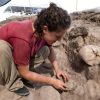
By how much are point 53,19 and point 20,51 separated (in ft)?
1.02

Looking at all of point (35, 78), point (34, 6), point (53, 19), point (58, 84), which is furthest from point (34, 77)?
point (34, 6)

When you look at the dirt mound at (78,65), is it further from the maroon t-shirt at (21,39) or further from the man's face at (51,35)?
the man's face at (51,35)

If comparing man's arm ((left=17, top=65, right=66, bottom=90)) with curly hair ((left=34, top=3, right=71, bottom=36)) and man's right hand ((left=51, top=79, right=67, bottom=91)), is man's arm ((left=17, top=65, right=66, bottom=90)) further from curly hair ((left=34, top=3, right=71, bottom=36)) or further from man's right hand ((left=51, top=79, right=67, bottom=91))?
curly hair ((left=34, top=3, right=71, bottom=36))

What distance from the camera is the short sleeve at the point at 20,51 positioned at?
69.5 inches

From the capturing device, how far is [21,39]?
5.80 ft

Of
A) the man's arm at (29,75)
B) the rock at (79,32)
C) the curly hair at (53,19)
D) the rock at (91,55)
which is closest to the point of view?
the curly hair at (53,19)

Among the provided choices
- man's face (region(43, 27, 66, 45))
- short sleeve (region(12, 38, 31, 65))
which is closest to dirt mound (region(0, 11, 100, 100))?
short sleeve (region(12, 38, 31, 65))

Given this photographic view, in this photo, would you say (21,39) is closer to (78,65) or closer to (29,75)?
(29,75)

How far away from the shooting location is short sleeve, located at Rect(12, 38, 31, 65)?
1.76 metres

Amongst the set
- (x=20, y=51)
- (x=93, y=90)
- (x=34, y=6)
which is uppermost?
(x=20, y=51)

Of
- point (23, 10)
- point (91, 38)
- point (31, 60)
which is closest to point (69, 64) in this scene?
point (91, 38)

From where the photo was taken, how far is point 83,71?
232 cm

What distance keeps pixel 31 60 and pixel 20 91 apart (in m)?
0.29

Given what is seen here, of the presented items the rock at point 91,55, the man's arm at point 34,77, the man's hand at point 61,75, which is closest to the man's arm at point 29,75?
the man's arm at point 34,77
